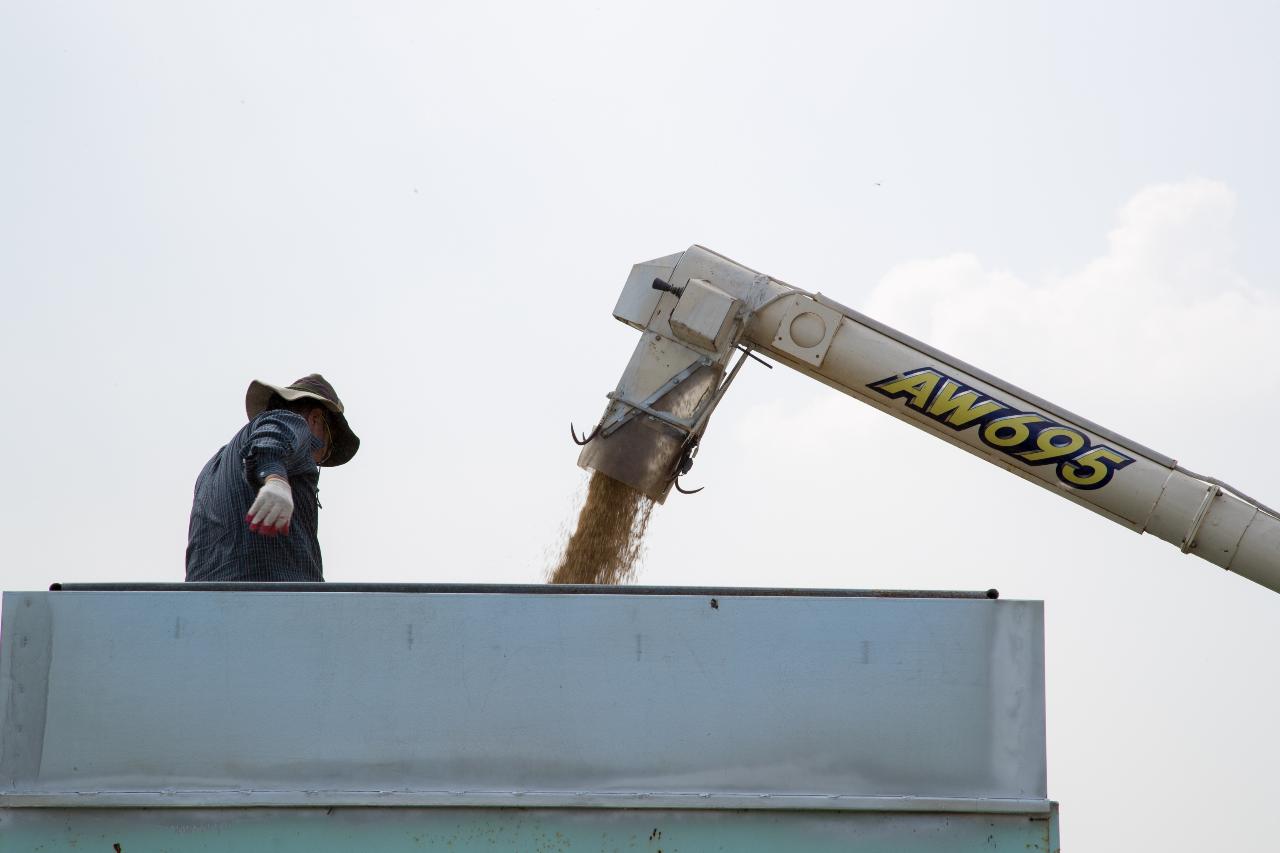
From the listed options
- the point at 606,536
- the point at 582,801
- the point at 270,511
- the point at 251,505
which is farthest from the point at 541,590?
the point at 606,536

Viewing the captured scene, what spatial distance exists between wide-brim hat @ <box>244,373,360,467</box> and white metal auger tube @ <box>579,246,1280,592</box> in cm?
119

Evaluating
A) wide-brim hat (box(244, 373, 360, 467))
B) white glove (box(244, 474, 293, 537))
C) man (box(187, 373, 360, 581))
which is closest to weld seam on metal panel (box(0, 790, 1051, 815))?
white glove (box(244, 474, 293, 537))

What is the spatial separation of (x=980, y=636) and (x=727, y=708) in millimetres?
536

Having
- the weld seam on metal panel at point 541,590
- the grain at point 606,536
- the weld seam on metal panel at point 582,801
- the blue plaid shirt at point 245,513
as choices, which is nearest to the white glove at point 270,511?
the blue plaid shirt at point 245,513

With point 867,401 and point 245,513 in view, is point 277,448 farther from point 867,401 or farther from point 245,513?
point 867,401

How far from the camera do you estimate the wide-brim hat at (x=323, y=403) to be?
4.55 m

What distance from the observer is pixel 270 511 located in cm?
349

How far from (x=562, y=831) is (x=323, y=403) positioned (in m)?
2.22

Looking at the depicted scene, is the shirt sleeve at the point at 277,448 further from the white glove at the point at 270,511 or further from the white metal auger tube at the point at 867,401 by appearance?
the white metal auger tube at the point at 867,401

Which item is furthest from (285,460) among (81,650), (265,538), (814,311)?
(814,311)

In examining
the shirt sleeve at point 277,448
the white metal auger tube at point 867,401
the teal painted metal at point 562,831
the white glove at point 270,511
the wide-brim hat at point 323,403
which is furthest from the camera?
the white metal auger tube at point 867,401

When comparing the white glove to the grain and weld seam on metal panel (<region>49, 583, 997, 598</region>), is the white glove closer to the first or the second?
weld seam on metal panel (<region>49, 583, 997, 598</region>)

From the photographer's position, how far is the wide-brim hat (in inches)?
179

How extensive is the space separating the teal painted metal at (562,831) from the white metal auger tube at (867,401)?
292 cm
